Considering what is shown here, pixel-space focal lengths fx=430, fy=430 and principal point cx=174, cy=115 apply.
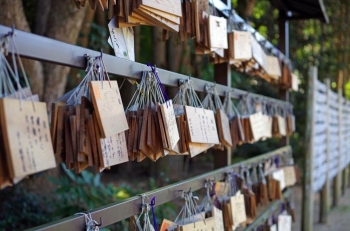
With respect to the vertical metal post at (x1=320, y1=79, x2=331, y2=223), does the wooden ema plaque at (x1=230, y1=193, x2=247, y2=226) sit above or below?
above

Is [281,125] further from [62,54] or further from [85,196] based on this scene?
[62,54]

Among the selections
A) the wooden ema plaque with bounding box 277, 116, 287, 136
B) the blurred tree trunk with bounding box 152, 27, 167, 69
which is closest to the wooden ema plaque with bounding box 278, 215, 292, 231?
the wooden ema plaque with bounding box 277, 116, 287, 136

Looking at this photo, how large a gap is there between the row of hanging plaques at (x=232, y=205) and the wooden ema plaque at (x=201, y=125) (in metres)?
0.26

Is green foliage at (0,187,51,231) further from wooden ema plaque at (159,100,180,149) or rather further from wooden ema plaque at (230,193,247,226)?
wooden ema plaque at (159,100,180,149)

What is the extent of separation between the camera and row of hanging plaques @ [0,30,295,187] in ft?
2.75

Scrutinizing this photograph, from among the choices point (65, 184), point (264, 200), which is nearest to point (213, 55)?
point (264, 200)

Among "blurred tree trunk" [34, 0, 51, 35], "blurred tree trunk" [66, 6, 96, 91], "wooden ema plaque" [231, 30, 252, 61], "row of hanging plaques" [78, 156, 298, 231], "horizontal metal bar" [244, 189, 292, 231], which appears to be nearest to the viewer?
"row of hanging plaques" [78, 156, 298, 231]

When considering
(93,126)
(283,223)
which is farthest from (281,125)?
(93,126)

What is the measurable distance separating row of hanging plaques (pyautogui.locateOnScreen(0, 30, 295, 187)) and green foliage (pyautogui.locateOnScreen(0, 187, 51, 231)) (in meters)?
2.34

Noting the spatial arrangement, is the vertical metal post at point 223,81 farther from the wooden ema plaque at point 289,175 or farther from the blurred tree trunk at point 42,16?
the blurred tree trunk at point 42,16

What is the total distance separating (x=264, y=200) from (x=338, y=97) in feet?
14.6

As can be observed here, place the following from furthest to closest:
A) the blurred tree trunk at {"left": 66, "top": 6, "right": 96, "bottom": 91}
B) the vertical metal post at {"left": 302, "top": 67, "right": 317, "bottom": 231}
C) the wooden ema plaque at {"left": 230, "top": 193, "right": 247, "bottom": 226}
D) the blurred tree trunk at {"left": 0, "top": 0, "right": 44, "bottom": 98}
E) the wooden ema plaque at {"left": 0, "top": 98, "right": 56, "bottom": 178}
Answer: the blurred tree trunk at {"left": 66, "top": 6, "right": 96, "bottom": 91} → the vertical metal post at {"left": 302, "top": 67, "right": 317, "bottom": 231} → the blurred tree trunk at {"left": 0, "top": 0, "right": 44, "bottom": 98} → the wooden ema plaque at {"left": 230, "top": 193, "right": 247, "bottom": 226} → the wooden ema plaque at {"left": 0, "top": 98, "right": 56, "bottom": 178}

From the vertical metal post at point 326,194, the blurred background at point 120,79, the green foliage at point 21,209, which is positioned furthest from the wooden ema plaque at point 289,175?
the vertical metal post at point 326,194

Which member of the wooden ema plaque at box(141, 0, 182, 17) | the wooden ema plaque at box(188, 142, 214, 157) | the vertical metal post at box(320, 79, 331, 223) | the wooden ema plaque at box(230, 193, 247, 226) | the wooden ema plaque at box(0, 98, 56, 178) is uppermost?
the wooden ema plaque at box(141, 0, 182, 17)
